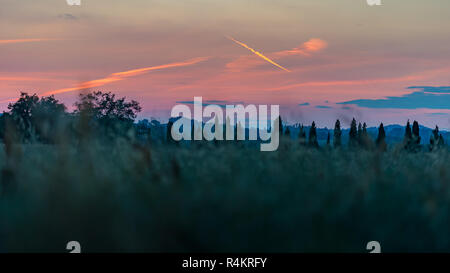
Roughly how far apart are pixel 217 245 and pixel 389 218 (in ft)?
5.47

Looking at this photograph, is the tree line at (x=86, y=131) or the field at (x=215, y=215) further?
the tree line at (x=86, y=131)

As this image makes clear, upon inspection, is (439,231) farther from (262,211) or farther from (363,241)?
(262,211)

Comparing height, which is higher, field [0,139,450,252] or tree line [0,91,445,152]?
tree line [0,91,445,152]

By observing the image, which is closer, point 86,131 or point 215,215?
point 215,215

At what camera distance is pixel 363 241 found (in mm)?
4043

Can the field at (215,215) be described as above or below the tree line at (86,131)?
below

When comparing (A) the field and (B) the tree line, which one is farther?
(B) the tree line

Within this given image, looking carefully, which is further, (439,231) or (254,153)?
(254,153)
